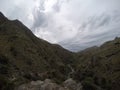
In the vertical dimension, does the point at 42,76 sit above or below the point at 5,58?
below

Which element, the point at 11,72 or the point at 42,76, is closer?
the point at 11,72

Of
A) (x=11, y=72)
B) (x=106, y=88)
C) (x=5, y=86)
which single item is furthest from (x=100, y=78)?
(x=5, y=86)

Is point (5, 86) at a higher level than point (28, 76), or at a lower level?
lower

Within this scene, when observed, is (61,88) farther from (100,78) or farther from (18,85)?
(100,78)

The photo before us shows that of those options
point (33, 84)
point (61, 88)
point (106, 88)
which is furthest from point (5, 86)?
point (106, 88)

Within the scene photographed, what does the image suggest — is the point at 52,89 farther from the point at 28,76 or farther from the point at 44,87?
the point at 28,76

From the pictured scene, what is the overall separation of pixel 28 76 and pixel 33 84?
4477 centimetres

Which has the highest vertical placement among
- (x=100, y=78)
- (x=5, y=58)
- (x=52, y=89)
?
(x=5, y=58)

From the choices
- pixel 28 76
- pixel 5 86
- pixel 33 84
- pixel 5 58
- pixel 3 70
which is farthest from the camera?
pixel 5 58

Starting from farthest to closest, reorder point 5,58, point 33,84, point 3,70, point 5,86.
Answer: point 5,58, point 3,70, point 33,84, point 5,86

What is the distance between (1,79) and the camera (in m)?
124

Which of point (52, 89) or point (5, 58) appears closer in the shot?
point (52, 89)

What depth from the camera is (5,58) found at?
186 meters

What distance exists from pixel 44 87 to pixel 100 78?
272ft
